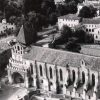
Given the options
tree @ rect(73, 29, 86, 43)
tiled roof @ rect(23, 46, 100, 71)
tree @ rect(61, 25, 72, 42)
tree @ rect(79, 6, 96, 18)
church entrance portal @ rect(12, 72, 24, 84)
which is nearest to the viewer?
tiled roof @ rect(23, 46, 100, 71)

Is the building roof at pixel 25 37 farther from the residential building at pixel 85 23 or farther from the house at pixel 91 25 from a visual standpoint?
the house at pixel 91 25

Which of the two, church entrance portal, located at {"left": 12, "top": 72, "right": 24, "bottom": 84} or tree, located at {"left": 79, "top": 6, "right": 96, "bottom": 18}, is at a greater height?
tree, located at {"left": 79, "top": 6, "right": 96, "bottom": 18}

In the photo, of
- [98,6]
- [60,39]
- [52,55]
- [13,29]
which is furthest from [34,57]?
[98,6]

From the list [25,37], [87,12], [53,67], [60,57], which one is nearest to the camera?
[53,67]

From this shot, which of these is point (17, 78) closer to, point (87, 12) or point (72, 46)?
point (72, 46)

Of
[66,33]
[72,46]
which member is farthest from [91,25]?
[72,46]

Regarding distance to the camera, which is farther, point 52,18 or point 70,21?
point 52,18

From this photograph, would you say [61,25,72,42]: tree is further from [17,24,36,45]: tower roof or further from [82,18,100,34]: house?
[17,24,36,45]: tower roof

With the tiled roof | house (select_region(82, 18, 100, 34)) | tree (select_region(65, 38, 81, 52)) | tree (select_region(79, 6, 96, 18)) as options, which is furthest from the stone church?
tree (select_region(79, 6, 96, 18))
